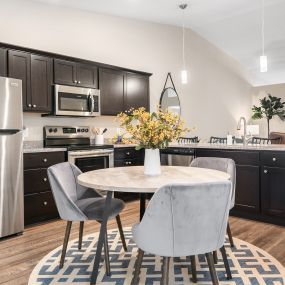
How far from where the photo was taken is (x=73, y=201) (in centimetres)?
246

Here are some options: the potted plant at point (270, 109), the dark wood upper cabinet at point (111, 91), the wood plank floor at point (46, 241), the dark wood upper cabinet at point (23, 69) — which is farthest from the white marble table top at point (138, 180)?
the potted plant at point (270, 109)

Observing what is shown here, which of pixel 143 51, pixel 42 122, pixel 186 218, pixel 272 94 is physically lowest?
pixel 186 218

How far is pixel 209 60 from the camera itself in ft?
23.2

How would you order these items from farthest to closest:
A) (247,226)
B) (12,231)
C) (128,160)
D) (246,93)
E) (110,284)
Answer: (246,93), (128,160), (247,226), (12,231), (110,284)

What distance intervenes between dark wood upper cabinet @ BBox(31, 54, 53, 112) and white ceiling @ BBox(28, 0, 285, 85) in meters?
1.02

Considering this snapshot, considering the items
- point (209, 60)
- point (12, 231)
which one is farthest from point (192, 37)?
point (12, 231)

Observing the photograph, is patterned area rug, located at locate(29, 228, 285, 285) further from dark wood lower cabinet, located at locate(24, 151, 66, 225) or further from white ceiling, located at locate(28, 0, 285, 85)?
white ceiling, located at locate(28, 0, 285, 85)

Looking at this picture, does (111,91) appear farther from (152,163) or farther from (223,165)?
(152,163)

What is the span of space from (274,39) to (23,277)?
269 inches

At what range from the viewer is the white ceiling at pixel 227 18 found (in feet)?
15.3

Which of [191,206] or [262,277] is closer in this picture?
[191,206]

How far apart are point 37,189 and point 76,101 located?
1.35 meters

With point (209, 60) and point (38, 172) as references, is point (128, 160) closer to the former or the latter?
point (38, 172)

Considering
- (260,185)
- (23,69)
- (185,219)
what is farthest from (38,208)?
(260,185)
